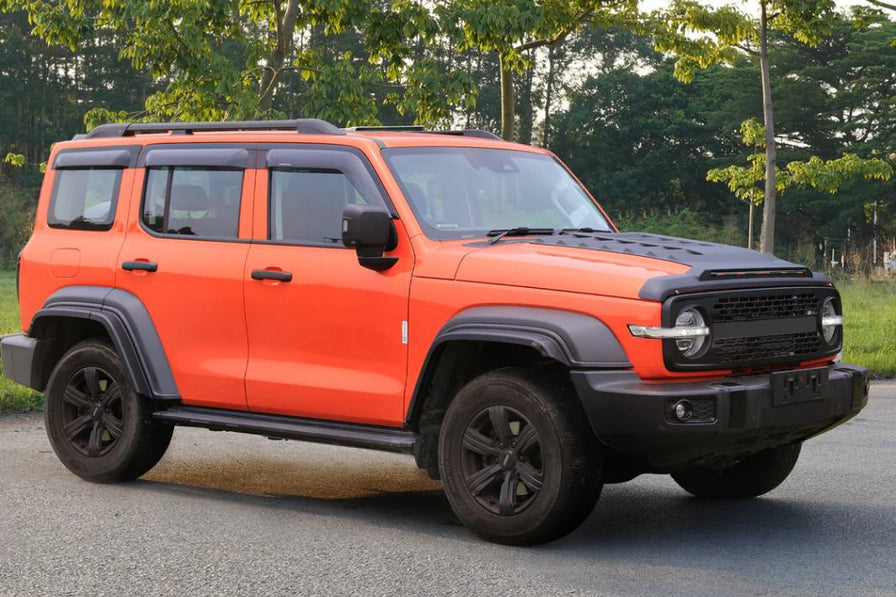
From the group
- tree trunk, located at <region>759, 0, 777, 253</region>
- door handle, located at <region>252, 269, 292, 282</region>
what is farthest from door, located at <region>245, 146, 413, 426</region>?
tree trunk, located at <region>759, 0, 777, 253</region>

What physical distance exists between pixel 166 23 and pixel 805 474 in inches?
374

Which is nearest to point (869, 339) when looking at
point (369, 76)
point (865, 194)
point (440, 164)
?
point (369, 76)

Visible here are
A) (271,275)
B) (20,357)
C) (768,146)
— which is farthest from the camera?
(768,146)

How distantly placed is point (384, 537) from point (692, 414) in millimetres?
1672

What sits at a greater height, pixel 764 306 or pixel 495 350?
pixel 764 306

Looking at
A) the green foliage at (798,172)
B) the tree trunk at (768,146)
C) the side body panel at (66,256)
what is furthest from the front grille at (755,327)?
the green foliage at (798,172)

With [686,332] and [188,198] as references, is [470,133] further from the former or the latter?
[686,332]

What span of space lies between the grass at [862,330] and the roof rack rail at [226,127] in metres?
3.63

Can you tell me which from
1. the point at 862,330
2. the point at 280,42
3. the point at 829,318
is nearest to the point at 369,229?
the point at 829,318

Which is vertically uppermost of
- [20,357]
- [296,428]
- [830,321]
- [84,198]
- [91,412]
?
[84,198]

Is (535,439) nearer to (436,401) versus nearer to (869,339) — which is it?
(436,401)

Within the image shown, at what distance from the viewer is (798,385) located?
6.46m

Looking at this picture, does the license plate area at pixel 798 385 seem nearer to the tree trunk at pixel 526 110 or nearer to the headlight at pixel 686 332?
the headlight at pixel 686 332

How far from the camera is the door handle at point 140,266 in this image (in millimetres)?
8016
